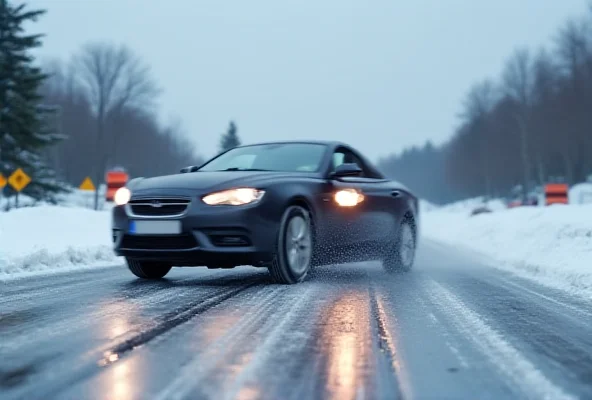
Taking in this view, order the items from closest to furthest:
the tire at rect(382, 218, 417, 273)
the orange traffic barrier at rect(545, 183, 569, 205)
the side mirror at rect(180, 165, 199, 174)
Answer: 1. the side mirror at rect(180, 165, 199, 174)
2. the tire at rect(382, 218, 417, 273)
3. the orange traffic barrier at rect(545, 183, 569, 205)

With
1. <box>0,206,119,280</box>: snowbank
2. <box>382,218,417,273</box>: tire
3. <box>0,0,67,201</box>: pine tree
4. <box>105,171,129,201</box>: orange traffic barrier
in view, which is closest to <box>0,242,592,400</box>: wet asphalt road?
<box>0,206,119,280</box>: snowbank

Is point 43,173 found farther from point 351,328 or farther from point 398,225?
point 351,328

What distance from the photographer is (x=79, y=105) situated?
253ft

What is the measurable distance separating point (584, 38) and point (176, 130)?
213 feet

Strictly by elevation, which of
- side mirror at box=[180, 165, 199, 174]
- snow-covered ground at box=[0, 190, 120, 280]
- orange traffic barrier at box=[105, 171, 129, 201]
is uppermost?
orange traffic barrier at box=[105, 171, 129, 201]

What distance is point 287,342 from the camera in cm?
377

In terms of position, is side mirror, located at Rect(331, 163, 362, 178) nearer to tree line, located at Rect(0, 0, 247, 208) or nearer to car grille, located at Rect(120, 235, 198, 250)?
car grille, located at Rect(120, 235, 198, 250)

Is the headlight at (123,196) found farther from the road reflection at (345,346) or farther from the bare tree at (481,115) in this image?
the bare tree at (481,115)

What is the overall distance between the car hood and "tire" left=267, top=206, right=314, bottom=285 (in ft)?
1.30

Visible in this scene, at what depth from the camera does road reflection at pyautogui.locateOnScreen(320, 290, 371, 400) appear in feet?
9.63

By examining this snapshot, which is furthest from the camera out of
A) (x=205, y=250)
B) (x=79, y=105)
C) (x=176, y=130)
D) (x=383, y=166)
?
(x=383, y=166)

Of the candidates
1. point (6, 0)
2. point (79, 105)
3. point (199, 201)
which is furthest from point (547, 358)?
point (79, 105)

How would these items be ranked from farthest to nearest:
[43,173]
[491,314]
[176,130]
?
[176,130], [43,173], [491,314]

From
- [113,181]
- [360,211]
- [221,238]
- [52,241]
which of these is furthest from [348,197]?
[113,181]
